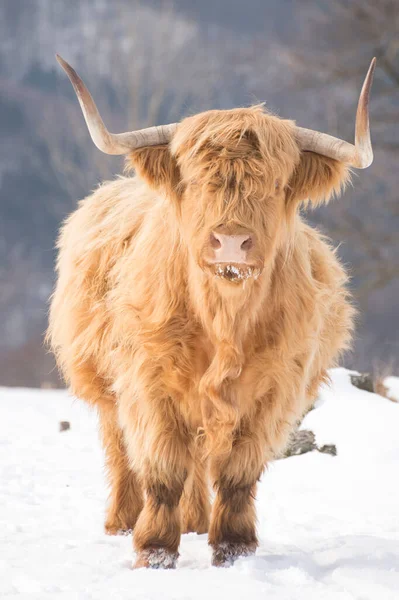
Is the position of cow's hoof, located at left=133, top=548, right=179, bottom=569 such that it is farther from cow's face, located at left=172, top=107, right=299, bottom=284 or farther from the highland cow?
cow's face, located at left=172, top=107, right=299, bottom=284

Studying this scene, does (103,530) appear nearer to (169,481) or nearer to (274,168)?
(169,481)

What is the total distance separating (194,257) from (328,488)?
2367 mm

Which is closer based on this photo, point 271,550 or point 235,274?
point 235,274

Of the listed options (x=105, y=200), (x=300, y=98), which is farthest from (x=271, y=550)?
(x=300, y=98)

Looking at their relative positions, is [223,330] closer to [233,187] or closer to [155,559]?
[233,187]

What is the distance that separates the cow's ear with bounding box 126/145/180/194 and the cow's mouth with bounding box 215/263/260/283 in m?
0.55

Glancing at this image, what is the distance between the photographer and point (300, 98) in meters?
12.4

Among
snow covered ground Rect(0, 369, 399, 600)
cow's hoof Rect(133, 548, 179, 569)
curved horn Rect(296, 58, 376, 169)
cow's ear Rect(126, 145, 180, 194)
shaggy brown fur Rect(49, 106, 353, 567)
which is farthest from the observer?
cow's ear Rect(126, 145, 180, 194)

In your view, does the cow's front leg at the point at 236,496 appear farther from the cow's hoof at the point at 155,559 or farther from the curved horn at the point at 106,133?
the curved horn at the point at 106,133

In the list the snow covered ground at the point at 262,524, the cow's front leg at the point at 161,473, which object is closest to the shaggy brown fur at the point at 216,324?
the cow's front leg at the point at 161,473

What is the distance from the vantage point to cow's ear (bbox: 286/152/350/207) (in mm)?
3430

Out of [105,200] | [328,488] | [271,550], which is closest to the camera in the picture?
[271,550]

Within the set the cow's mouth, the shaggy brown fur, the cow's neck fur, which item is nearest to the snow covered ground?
the shaggy brown fur

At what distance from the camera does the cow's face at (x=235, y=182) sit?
297cm
